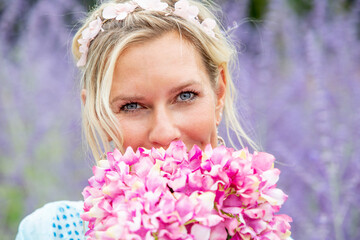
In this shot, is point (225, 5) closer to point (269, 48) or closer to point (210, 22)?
point (269, 48)

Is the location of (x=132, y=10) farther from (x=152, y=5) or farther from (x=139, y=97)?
(x=139, y=97)

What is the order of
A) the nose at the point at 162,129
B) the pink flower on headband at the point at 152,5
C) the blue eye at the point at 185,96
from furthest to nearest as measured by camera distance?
the pink flower on headband at the point at 152,5, the blue eye at the point at 185,96, the nose at the point at 162,129

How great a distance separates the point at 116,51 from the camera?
149 cm

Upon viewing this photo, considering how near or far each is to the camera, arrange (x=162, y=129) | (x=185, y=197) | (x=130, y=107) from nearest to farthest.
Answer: (x=185, y=197), (x=162, y=129), (x=130, y=107)

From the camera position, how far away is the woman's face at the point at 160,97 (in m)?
1.43

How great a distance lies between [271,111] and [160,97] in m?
1.64

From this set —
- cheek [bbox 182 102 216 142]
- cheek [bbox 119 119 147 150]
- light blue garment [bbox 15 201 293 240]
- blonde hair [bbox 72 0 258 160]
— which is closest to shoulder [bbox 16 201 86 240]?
light blue garment [bbox 15 201 293 240]

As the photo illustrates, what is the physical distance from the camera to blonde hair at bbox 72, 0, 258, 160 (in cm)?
152

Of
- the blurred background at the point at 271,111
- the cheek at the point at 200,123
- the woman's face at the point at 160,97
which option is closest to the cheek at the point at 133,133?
the woman's face at the point at 160,97

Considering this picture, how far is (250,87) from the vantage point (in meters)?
2.94

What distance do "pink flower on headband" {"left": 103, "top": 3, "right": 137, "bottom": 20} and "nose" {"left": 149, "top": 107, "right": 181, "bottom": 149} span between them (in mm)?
392

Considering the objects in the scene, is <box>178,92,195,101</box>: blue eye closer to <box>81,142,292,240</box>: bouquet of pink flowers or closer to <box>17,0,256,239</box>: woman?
<box>17,0,256,239</box>: woman

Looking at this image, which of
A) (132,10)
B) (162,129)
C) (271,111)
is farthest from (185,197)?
(271,111)

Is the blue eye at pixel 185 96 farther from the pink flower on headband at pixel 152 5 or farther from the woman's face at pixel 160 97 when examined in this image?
the pink flower on headband at pixel 152 5
